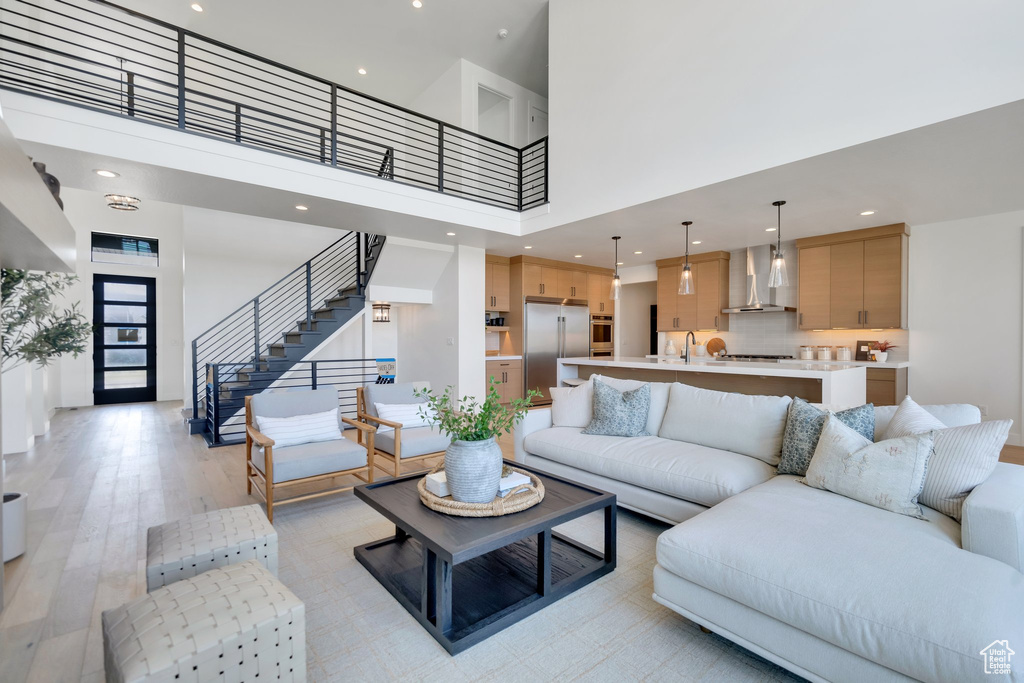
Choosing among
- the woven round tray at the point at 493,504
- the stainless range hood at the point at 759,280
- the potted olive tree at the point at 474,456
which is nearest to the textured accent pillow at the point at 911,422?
the woven round tray at the point at 493,504

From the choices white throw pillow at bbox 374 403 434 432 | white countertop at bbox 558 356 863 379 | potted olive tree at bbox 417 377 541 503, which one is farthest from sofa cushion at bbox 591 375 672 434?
white throw pillow at bbox 374 403 434 432

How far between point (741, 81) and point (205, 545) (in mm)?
4543

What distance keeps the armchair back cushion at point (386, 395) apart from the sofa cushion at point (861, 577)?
2856 millimetres

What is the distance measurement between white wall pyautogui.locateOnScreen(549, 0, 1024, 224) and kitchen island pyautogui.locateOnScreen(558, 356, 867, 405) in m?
1.66

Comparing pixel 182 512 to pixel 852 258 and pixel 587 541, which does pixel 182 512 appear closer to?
pixel 587 541

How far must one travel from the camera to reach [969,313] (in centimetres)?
518

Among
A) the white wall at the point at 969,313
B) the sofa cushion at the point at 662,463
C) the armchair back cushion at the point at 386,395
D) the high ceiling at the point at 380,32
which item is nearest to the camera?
the sofa cushion at the point at 662,463

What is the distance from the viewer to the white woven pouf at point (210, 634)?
4.05ft

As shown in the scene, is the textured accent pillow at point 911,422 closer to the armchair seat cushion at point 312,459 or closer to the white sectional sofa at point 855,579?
the white sectional sofa at point 855,579

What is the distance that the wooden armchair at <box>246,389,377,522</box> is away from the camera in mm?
3082

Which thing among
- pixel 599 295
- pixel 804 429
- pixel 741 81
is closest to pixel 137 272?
pixel 599 295

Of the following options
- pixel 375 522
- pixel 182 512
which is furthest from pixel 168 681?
pixel 182 512

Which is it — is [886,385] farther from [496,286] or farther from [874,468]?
[496,286]

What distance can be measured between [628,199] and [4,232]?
4.26 metres
